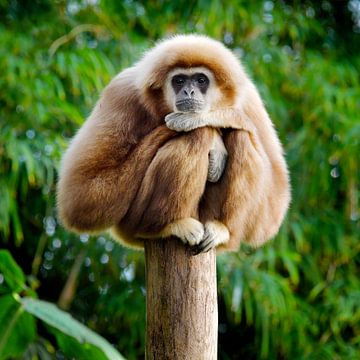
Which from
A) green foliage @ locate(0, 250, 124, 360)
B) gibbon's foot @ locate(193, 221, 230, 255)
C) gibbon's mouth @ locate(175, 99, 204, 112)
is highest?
gibbon's mouth @ locate(175, 99, 204, 112)

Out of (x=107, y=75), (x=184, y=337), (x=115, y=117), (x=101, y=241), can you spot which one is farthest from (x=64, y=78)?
(x=184, y=337)

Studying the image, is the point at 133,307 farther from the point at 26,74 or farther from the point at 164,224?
the point at 164,224

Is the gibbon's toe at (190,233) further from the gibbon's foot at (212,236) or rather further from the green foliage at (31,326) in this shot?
the green foliage at (31,326)

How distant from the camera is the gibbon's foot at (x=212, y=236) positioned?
315 cm

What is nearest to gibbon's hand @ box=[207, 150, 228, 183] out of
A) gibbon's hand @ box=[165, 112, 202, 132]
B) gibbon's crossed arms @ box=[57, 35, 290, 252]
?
gibbon's crossed arms @ box=[57, 35, 290, 252]

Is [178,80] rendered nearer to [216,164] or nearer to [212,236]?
[216,164]

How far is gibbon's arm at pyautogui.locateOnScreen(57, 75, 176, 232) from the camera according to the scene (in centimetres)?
327

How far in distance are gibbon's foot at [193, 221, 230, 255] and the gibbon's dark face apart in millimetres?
532

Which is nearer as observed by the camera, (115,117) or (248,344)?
(115,117)

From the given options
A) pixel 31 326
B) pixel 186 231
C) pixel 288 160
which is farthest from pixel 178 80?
pixel 288 160

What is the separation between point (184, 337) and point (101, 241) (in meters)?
3.17

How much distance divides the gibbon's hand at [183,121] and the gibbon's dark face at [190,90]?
2.2 inches

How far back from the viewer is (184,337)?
3.03m

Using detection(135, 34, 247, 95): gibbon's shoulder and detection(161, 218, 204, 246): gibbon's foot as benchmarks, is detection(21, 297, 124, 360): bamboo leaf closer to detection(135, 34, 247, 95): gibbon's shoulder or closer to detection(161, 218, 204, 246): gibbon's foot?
detection(161, 218, 204, 246): gibbon's foot
